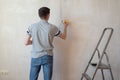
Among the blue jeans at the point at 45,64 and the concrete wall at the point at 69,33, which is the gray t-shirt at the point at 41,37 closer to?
the blue jeans at the point at 45,64

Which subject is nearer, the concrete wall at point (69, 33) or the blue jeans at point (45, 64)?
the blue jeans at point (45, 64)

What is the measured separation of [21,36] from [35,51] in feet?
Answer: 2.24

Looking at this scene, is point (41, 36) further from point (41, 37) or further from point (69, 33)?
point (69, 33)

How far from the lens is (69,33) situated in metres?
3.76

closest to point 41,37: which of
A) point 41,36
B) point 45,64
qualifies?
point 41,36

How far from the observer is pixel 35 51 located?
3.11m

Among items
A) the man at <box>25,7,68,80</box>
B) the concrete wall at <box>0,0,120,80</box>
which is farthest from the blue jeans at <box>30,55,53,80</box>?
the concrete wall at <box>0,0,120,80</box>

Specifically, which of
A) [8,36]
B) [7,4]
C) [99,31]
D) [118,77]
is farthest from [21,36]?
[118,77]

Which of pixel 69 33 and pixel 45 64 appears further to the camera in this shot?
pixel 69 33

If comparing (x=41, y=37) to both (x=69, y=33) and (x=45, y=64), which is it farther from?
(x=69, y=33)

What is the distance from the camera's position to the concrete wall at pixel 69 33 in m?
3.64

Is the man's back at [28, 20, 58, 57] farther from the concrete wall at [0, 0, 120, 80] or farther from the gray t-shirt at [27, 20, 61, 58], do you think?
the concrete wall at [0, 0, 120, 80]

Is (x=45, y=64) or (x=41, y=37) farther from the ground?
(x=41, y=37)

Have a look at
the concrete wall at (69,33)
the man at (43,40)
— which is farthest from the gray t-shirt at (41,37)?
the concrete wall at (69,33)
